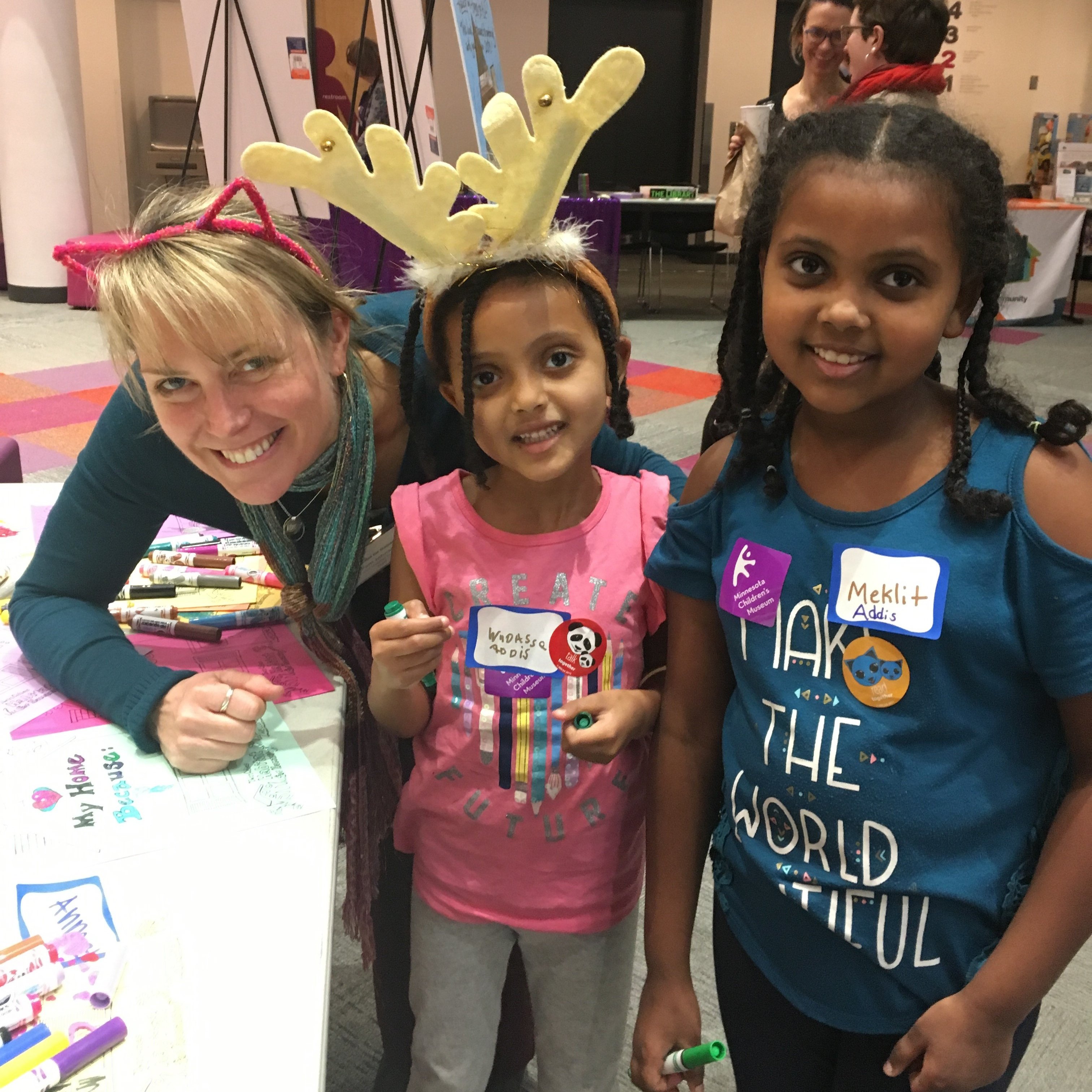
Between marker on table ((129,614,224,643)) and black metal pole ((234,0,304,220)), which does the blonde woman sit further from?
black metal pole ((234,0,304,220))

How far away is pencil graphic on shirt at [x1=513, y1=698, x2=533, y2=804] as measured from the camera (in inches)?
40.8

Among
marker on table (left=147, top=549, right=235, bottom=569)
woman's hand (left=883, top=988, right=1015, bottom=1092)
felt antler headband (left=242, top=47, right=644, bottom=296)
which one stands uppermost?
felt antler headband (left=242, top=47, right=644, bottom=296)

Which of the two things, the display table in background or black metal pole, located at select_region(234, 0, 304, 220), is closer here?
black metal pole, located at select_region(234, 0, 304, 220)

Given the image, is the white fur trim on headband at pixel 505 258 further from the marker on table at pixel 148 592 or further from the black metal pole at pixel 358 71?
the black metal pole at pixel 358 71

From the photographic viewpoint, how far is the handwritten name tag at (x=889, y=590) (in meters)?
0.78

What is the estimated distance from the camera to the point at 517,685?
1.04m

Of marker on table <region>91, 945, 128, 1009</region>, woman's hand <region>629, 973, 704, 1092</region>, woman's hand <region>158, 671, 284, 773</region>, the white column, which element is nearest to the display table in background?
the white column

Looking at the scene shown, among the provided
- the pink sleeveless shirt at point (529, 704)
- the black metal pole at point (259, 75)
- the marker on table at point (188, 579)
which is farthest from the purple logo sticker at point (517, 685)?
the black metal pole at point (259, 75)

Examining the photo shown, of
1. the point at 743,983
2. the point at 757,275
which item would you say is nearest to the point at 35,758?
the point at 743,983

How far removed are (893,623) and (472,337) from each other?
485 mm

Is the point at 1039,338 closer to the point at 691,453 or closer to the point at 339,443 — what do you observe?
the point at 691,453

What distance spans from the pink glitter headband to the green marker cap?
866mm

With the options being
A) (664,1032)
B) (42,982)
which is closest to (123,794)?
(42,982)

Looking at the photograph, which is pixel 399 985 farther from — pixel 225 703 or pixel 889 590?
pixel 889 590
